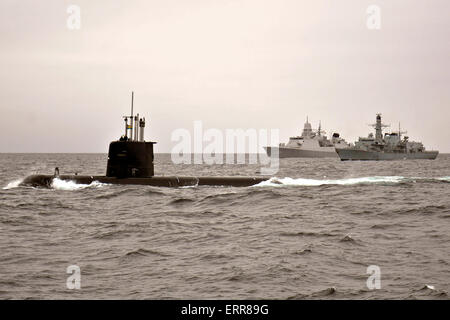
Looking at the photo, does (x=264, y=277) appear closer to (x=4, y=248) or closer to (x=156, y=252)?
(x=156, y=252)

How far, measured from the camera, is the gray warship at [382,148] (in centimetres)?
13450

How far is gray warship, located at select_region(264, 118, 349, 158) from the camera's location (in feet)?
485

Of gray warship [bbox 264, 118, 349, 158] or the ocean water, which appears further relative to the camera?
gray warship [bbox 264, 118, 349, 158]

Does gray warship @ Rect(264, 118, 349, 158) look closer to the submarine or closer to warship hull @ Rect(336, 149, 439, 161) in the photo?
warship hull @ Rect(336, 149, 439, 161)

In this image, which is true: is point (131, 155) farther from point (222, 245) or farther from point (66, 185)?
point (222, 245)

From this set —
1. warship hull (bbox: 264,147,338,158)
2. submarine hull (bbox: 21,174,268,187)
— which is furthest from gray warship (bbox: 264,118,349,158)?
submarine hull (bbox: 21,174,268,187)

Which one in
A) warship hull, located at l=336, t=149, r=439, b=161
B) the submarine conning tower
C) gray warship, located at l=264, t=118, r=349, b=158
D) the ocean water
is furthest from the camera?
gray warship, located at l=264, t=118, r=349, b=158

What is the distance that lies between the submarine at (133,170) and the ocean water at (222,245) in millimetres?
1666

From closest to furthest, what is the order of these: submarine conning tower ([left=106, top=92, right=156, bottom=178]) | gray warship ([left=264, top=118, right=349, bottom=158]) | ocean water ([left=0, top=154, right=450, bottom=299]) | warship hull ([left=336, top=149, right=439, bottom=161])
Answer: ocean water ([left=0, top=154, right=450, bottom=299]) → submarine conning tower ([left=106, top=92, right=156, bottom=178]) → warship hull ([left=336, top=149, right=439, bottom=161]) → gray warship ([left=264, top=118, right=349, bottom=158])

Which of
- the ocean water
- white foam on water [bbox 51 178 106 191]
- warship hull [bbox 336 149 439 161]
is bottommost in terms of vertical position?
the ocean water

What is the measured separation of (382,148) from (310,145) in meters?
19.9

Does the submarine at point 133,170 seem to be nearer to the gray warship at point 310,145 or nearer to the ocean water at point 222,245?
the ocean water at point 222,245

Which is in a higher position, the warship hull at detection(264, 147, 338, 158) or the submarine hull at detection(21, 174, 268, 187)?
the warship hull at detection(264, 147, 338, 158)

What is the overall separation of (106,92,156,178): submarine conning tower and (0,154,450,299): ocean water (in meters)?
1.75
